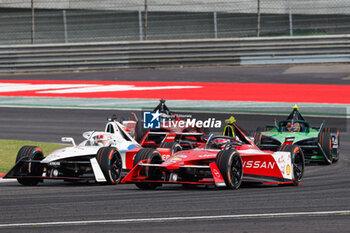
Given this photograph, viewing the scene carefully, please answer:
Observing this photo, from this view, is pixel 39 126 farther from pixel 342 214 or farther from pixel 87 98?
pixel 342 214

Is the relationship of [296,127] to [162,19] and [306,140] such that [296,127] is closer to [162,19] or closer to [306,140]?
[306,140]

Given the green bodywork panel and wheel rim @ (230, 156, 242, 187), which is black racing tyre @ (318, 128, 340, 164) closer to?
the green bodywork panel

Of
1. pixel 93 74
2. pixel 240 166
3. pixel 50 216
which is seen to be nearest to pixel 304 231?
pixel 50 216

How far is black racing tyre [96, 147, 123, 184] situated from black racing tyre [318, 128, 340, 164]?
5.07 meters

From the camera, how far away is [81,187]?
1278cm

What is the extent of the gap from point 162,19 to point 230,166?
21372mm

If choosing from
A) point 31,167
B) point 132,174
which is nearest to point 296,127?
point 132,174

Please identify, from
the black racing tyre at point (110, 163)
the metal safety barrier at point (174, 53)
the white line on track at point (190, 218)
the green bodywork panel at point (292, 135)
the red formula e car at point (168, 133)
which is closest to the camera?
the white line on track at point (190, 218)

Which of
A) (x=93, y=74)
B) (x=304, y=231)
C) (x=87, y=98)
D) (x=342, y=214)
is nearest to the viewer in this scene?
(x=304, y=231)

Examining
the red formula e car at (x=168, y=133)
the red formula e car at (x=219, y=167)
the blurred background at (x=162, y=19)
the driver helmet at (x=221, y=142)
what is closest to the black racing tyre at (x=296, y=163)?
the red formula e car at (x=219, y=167)

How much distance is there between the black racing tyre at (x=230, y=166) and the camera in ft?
37.9

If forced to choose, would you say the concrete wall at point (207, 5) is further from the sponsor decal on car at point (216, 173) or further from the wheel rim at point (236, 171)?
the sponsor decal on car at point (216, 173)

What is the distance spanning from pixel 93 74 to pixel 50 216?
72.5 ft

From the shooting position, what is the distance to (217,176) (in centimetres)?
1160
